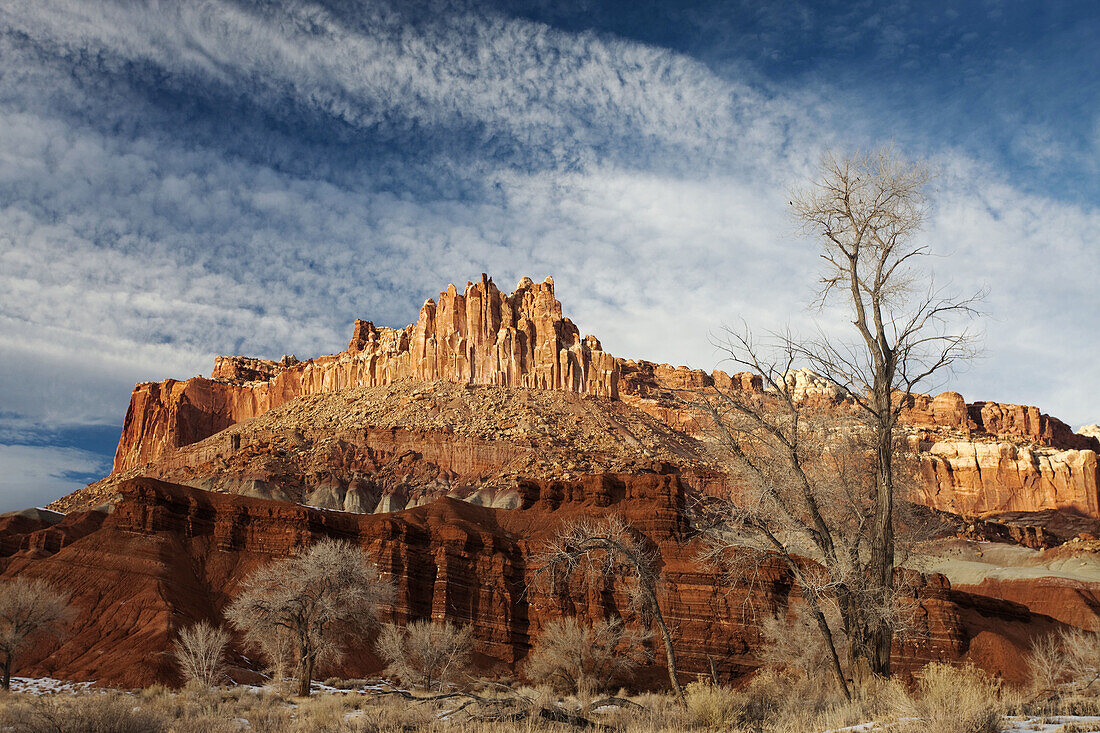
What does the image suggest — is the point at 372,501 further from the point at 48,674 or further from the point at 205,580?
the point at 48,674

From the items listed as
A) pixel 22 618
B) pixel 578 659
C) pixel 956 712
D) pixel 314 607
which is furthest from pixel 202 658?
pixel 956 712

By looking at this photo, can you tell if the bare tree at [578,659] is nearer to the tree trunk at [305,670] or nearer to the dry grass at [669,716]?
the tree trunk at [305,670]

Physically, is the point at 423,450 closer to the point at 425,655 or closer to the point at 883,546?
the point at 425,655

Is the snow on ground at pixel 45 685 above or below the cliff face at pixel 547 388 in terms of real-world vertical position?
below

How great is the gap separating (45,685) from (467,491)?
2059 inches

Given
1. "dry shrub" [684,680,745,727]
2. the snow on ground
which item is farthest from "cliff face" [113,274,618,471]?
"dry shrub" [684,680,745,727]

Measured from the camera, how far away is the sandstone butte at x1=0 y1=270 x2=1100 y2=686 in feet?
150

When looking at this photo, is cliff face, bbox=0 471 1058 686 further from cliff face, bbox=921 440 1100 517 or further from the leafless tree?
cliff face, bbox=921 440 1100 517

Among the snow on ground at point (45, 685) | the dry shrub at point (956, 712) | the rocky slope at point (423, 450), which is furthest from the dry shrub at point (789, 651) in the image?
the snow on ground at point (45, 685)

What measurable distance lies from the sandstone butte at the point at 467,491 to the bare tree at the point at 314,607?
23.9ft

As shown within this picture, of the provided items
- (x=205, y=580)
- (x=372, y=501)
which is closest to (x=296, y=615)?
(x=205, y=580)

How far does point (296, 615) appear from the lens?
90.9ft

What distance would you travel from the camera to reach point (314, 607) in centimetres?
2830

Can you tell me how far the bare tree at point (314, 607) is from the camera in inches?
1086
